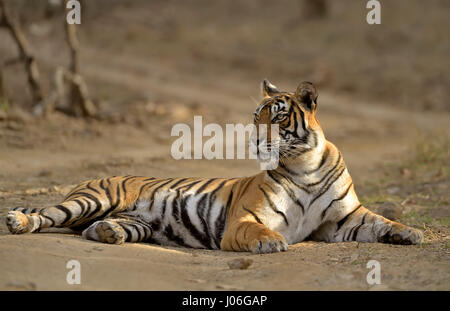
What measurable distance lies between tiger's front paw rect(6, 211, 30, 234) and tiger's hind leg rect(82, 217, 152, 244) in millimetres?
451

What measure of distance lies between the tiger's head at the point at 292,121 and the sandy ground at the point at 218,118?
0.79 metres

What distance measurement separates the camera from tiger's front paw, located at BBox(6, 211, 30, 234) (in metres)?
5.05

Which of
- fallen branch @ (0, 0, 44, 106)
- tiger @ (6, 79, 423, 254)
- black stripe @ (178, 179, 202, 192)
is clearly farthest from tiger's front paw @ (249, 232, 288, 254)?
fallen branch @ (0, 0, 44, 106)

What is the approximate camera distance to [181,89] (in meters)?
15.1

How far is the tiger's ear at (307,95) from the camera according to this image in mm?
5371

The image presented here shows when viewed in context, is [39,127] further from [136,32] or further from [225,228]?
[136,32]

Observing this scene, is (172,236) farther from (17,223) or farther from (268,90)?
(268,90)

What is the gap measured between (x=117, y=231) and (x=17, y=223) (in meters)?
0.74

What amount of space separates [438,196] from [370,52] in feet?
35.0

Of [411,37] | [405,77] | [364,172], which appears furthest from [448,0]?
[364,172]

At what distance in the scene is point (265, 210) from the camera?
5223 millimetres

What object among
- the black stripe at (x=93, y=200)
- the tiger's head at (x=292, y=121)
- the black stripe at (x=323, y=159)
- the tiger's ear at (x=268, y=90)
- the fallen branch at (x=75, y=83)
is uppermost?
the fallen branch at (x=75, y=83)

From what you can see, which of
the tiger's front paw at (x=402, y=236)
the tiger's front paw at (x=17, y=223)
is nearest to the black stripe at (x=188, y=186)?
the tiger's front paw at (x=17, y=223)

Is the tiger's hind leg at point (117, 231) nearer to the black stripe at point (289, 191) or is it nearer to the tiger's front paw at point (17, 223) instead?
the tiger's front paw at point (17, 223)
